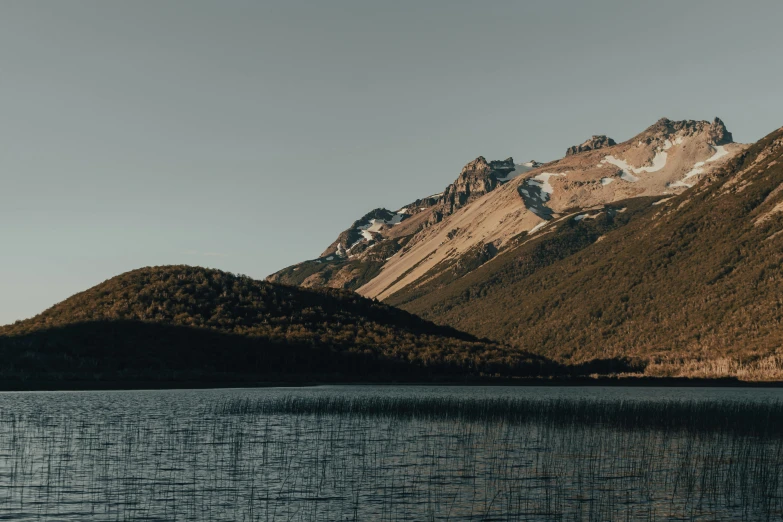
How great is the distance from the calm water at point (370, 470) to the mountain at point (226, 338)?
192 ft

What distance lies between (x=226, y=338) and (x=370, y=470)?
4115 inches

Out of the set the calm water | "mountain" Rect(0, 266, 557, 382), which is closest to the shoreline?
"mountain" Rect(0, 266, 557, 382)

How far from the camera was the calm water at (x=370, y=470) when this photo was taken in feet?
115

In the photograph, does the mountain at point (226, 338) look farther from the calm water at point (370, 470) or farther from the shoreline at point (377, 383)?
the calm water at point (370, 470)

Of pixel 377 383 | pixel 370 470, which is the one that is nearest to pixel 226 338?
pixel 377 383

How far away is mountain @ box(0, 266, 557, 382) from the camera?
420 ft

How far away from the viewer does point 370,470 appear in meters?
45.1

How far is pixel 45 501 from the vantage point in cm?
3594

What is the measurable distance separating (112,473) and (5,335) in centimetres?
10864

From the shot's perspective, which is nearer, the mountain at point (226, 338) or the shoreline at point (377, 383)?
the shoreline at point (377, 383)

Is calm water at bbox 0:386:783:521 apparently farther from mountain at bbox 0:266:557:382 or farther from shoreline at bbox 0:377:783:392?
mountain at bbox 0:266:557:382

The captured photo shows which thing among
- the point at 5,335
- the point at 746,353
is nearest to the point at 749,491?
the point at 5,335

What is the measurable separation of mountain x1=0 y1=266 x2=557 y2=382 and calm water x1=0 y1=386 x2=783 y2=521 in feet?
192

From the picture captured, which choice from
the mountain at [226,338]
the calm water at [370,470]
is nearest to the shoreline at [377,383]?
the mountain at [226,338]
